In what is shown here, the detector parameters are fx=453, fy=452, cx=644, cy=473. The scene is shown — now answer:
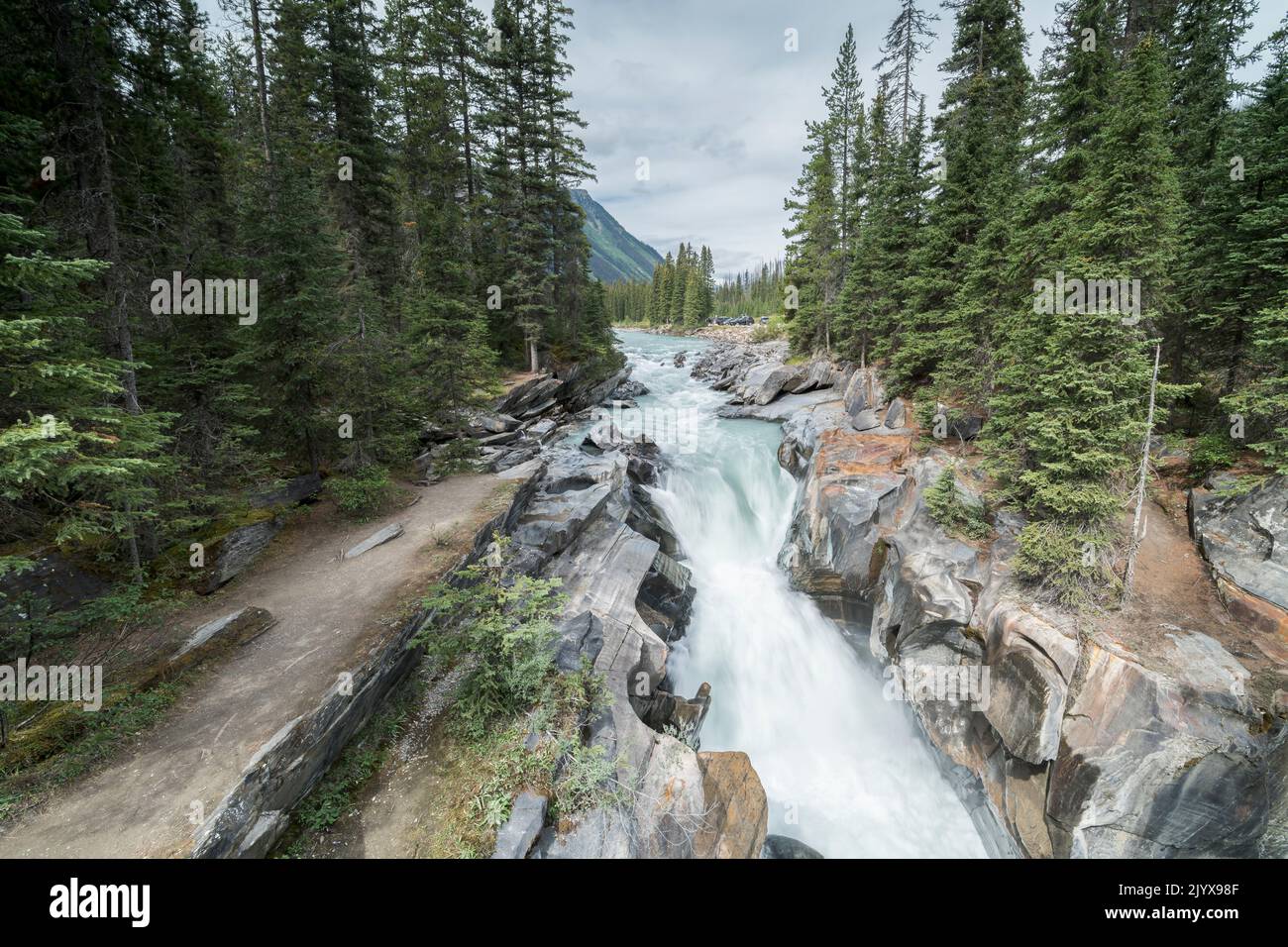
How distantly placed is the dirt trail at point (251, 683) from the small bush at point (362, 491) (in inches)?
19.3

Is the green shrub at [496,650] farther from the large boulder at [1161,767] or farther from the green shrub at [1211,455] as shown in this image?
the green shrub at [1211,455]

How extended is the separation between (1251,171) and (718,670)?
17.8 m

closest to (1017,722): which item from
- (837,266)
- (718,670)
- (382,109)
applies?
(718,670)

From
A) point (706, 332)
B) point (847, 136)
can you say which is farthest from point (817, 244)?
point (706, 332)

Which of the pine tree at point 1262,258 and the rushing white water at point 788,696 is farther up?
the pine tree at point 1262,258

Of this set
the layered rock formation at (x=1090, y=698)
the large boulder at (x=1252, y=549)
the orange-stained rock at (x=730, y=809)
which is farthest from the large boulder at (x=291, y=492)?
the large boulder at (x=1252, y=549)

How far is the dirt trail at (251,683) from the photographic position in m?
5.04

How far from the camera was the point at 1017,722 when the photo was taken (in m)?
9.09

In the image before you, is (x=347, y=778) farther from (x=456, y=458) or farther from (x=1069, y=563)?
(x=1069, y=563)

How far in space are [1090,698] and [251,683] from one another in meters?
14.5

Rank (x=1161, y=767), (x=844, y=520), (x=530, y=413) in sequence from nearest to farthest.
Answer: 1. (x=1161, y=767)
2. (x=844, y=520)
3. (x=530, y=413)

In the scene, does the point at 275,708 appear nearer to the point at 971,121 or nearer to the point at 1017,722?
the point at 1017,722

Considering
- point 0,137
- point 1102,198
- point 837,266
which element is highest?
point 837,266

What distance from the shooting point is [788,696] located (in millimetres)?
13141
